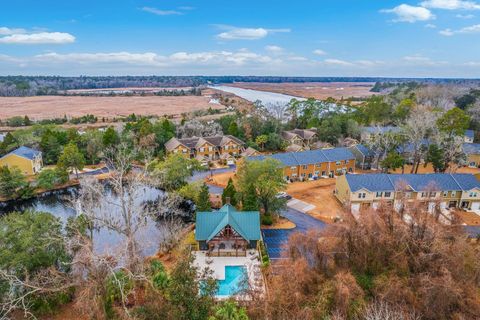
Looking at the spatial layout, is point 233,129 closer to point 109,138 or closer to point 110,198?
point 109,138

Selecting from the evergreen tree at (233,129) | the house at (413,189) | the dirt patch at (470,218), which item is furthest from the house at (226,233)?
the evergreen tree at (233,129)

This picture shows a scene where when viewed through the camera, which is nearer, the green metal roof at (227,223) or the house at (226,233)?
the house at (226,233)

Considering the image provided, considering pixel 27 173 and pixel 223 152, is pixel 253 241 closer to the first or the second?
pixel 223 152

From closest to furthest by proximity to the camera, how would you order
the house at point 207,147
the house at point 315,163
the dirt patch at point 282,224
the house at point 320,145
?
the dirt patch at point 282,224, the house at point 315,163, the house at point 207,147, the house at point 320,145

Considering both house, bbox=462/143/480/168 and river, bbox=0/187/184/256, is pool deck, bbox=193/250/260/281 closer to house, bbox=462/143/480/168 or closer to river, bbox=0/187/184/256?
river, bbox=0/187/184/256

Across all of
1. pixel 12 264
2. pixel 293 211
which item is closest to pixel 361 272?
pixel 293 211

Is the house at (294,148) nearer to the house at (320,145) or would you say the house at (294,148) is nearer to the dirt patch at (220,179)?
the house at (320,145)

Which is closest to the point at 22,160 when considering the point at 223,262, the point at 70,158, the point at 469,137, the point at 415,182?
the point at 70,158

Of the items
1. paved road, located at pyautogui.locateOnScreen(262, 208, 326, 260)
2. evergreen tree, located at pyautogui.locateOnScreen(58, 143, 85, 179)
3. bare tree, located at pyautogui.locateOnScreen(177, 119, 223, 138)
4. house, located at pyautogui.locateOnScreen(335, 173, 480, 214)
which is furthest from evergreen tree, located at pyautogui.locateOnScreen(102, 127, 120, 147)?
house, located at pyautogui.locateOnScreen(335, 173, 480, 214)
